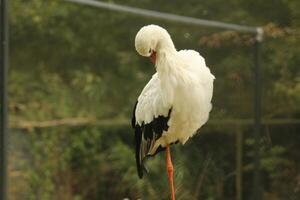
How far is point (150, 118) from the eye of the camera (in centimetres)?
227

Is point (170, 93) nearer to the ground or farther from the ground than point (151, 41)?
nearer to the ground

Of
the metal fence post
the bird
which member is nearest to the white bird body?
the bird

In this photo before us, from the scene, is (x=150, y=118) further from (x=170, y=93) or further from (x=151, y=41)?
(x=151, y=41)

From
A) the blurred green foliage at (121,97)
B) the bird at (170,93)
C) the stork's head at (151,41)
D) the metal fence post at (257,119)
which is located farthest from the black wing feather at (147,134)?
the metal fence post at (257,119)

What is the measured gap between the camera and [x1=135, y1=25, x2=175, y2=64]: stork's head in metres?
2.04

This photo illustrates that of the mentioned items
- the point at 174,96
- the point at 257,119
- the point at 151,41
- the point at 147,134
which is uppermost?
the point at 151,41

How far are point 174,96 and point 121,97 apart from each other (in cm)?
271

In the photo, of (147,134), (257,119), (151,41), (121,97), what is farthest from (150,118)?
(121,97)

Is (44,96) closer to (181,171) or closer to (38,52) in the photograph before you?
(38,52)

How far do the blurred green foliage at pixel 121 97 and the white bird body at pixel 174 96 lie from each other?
5.90 feet

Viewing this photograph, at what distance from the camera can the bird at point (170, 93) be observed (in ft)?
6.98

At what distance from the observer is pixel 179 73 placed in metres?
2.18

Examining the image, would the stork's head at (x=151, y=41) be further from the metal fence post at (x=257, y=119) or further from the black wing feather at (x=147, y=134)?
the metal fence post at (x=257, y=119)

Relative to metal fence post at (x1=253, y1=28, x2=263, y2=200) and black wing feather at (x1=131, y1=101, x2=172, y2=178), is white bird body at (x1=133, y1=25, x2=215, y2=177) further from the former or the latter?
metal fence post at (x1=253, y1=28, x2=263, y2=200)
